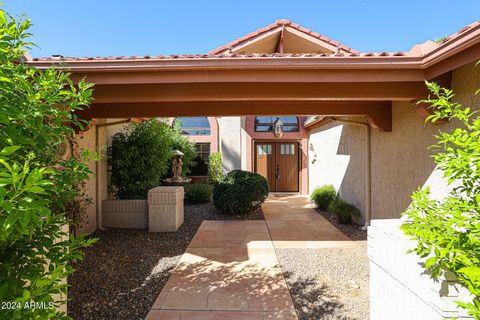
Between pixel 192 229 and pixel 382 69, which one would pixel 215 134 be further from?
pixel 382 69

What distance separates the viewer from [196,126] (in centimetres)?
1418

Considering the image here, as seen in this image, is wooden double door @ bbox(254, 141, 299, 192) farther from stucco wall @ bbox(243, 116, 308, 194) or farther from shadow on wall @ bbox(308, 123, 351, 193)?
shadow on wall @ bbox(308, 123, 351, 193)

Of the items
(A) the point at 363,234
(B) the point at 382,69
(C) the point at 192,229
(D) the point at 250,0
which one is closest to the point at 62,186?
(B) the point at 382,69

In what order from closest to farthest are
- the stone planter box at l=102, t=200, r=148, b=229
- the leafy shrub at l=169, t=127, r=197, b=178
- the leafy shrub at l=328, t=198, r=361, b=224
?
1. the stone planter box at l=102, t=200, r=148, b=229
2. the leafy shrub at l=328, t=198, r=361, b=224
3. the leafy shrub at l=169, t=127, r=197, b=178

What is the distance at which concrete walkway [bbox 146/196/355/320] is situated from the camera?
304 centimetres

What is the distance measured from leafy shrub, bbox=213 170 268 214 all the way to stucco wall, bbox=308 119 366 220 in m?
2.55

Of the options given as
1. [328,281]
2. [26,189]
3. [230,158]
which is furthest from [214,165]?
[26,189]

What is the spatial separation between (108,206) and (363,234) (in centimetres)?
650

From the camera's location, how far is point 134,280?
12.5 ft

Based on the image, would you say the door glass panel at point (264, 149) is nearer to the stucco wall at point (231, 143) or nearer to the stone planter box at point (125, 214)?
the stucco wall at point (231, 143)

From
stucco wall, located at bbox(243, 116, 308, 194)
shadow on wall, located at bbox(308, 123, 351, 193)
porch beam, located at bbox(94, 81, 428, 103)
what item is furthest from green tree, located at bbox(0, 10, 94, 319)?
stucco wall, located at bbox(243, 116, 308, 194)

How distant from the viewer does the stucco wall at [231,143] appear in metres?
12.3

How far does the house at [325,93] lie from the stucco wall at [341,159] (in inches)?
1.3

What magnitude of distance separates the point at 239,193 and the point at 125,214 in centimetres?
321
